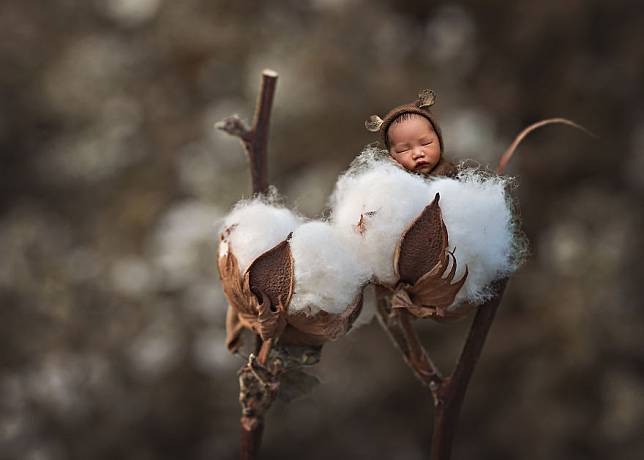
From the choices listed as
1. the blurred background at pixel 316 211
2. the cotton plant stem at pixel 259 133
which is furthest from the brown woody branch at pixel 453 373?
the blurred background at pixel 316 211

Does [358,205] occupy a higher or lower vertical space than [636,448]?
higher

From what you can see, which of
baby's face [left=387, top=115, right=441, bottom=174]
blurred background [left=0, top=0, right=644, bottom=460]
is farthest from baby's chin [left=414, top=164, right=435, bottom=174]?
blurred background [left=0, top=0, right=644, bottom=460]

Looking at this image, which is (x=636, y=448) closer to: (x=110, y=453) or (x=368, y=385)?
(x=368, y=385)

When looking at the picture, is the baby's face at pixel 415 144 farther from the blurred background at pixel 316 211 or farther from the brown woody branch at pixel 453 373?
the blurred background at pixel 316 211

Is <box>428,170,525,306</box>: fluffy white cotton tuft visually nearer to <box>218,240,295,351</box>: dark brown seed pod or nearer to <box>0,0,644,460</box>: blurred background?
<box>218,240,295,351</box>: dark brown seed pod

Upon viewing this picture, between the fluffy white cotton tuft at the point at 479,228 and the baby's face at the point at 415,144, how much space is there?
13mm

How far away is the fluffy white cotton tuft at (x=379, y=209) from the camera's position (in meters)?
0.37

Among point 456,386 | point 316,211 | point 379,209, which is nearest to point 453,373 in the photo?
point 456,386

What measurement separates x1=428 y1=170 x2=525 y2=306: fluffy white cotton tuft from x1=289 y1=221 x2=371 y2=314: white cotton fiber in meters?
0.05

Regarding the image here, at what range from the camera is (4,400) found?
1.55 m

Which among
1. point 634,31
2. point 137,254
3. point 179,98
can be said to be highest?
point 634,31

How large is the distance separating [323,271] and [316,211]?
3.69 ft

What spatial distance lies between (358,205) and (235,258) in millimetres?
66

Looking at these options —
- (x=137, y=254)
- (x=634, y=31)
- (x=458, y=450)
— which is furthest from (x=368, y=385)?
(x=634, y=31)
